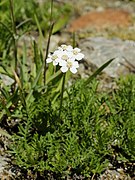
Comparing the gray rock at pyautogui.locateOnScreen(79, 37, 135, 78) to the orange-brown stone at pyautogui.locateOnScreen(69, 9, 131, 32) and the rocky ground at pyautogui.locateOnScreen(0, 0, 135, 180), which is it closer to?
the rocky ground at pyautogui.locateOnScreen(0, 0, 135, 180)

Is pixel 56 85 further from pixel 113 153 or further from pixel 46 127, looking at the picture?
pixel 113 153

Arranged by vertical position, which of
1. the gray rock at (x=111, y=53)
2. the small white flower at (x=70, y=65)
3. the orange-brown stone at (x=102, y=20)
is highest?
the orange-brown stone at (x=102, y=20)

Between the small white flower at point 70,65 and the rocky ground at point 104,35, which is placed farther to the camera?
the rocky ground at point 104,35

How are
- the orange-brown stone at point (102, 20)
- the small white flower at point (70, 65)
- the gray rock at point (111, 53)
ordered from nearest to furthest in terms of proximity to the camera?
the small white flower at point (70, 65) → the gray rock at point (111, 53) → the orange-brown stone at point (102, 20)

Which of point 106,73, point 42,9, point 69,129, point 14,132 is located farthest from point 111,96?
point 42,9

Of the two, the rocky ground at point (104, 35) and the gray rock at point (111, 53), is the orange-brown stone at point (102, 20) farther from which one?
the gray rock at point (111, 53)

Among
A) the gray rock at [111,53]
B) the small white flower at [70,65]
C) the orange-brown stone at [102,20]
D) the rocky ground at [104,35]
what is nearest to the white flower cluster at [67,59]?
the small white flower at [70,65]

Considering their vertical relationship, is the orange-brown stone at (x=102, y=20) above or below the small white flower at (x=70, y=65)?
above

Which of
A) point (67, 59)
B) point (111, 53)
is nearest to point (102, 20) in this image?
point (111, 53)

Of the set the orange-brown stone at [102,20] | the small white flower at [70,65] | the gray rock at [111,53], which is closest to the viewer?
the small white flower at [70,65]
